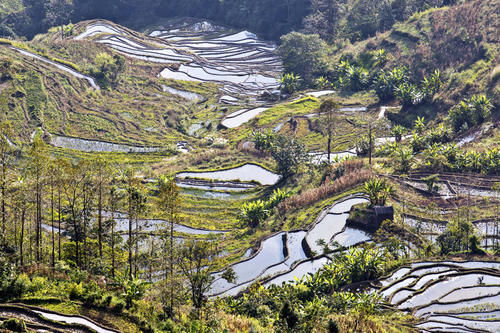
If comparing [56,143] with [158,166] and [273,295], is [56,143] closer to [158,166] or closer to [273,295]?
[158,166]

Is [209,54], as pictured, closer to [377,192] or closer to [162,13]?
[162,13]

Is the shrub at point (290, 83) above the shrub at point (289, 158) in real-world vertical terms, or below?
above

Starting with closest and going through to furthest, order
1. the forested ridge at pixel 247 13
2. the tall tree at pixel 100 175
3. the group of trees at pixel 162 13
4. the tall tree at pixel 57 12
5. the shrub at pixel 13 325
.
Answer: the shrub at pixel 13 325
the tall tree at pixel 100 175
the forested ridge at pixel 247 13
the group of trees at pixel 162 13
the tall tree at pixel 57 12

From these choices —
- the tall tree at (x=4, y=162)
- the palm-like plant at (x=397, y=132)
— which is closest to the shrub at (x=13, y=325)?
the tall tree at (x=4, y=162)

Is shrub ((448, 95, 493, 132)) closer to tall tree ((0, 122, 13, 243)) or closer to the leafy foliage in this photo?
the leafy foliage

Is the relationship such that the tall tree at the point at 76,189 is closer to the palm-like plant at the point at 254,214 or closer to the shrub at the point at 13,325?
the shrub at the point at 13,325

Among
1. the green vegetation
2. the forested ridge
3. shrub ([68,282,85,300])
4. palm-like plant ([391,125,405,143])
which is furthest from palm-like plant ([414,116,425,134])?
shrub ([68,282,85,300])

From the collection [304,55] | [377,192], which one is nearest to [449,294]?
[377,192]
